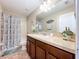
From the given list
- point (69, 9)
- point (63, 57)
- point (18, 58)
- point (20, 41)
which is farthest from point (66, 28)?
point (20, 41)

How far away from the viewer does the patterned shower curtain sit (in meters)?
4.70

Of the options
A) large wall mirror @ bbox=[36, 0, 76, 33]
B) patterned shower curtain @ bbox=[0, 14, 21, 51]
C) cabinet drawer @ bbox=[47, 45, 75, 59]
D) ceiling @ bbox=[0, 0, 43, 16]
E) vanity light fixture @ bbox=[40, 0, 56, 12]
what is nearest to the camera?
cabinet drawer @ bbox=[47, 45, 75, 59]

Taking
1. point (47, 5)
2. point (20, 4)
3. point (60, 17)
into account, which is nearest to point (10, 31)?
point (20, 4)

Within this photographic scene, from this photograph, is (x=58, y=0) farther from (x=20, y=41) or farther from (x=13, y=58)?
(x=20, y=41)

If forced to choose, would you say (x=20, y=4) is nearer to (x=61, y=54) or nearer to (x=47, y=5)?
(x=47, y=5)

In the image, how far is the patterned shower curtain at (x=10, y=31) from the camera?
470 cm

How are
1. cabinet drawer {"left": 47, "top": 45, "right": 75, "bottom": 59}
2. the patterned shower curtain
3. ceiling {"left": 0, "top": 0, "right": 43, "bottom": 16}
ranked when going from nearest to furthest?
cabinet drawer {"left": 47, "top": 45, "right": 75, "bottom": 59} < ceiling {"left": 0, "top": 0, "right": 43, "bottom": 16} < the patterned shower curtain

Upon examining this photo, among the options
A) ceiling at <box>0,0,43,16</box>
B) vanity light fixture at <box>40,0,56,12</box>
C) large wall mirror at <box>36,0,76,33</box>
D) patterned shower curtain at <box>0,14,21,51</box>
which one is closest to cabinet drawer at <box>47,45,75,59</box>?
large wall mirror at <box>36,0,76,33</box>

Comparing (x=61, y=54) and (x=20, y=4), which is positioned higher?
(x=20, y=4)

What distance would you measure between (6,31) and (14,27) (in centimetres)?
54

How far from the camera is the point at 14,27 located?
17.1 feet

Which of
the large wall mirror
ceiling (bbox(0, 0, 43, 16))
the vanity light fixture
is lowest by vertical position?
the large wall mirror

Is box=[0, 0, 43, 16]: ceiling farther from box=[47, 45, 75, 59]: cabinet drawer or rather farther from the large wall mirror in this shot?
box=[47, 45, 75, 59]: cabinet drawer

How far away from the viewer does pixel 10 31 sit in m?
4.95
